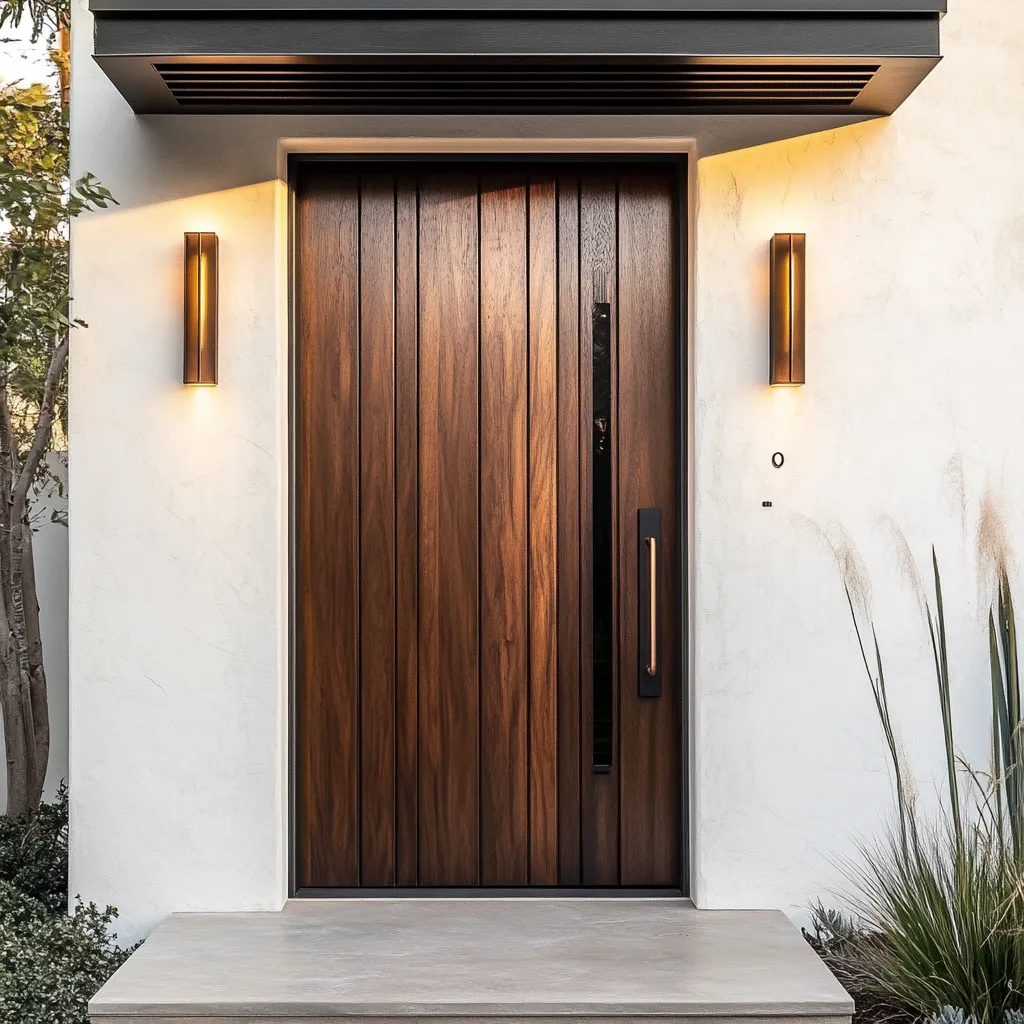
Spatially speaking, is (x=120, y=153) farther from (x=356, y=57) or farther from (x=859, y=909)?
(x=859, y=909)

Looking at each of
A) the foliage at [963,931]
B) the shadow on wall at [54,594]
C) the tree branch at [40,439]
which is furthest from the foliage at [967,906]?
the shadow on wall at [54,594]

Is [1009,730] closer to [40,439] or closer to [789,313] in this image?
[789,313]

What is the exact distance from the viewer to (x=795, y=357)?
10.8 feet

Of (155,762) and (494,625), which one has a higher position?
(494,625)

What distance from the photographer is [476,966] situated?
9.16ft

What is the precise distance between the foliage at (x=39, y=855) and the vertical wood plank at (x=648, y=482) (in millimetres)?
1937

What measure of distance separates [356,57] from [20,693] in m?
2.59

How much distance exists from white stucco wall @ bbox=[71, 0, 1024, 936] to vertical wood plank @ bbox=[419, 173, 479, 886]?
0.47m

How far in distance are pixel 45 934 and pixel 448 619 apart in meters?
1.53

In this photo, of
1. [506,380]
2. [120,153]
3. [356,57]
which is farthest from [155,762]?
[356,57]

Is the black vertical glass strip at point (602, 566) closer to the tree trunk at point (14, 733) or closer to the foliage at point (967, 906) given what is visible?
the foliage at point (967, 906)

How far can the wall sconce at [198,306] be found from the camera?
324cm

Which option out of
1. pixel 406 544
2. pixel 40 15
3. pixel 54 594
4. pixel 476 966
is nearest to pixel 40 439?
pixel 54 594

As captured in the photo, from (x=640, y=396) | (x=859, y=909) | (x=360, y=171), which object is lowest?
(x=859, y=909)
